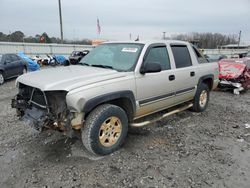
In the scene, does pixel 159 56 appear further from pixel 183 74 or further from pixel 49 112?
pixel 49 112

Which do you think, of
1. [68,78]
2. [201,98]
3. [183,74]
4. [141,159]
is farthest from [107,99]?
[201,98]

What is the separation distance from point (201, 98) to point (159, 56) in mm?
2251

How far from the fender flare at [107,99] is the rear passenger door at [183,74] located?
1.32 m

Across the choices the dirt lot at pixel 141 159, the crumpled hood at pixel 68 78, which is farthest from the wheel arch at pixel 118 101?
the dirt lot at pixel 141 159

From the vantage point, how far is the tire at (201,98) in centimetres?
586

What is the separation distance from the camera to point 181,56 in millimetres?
5172

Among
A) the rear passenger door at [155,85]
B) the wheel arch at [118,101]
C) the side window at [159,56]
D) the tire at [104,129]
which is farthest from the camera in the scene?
the side window at [159,56]

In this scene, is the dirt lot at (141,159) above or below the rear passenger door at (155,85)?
Answer: below

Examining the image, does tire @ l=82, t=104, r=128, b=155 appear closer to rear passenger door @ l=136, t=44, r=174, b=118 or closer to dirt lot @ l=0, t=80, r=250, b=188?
dirt lot @ l=0, t=80, r=250, b=188

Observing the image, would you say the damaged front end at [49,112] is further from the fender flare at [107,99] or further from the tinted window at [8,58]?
the tinted window at [8,58]

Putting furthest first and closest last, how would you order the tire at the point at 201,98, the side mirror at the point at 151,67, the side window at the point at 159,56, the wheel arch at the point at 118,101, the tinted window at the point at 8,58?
the tinted window at the point at 8,58, the tire at the point at 201,98, the side window at the point at 159,56, the side mirror at the point at 151,67, the wheel arch at the point at 118,101

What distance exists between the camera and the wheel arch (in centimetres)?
329

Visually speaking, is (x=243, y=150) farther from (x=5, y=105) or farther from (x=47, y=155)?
(x=5, y=105)

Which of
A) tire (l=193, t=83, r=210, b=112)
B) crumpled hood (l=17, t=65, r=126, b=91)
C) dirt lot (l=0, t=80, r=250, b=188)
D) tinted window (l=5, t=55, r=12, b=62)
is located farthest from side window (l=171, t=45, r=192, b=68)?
tinted window (l=5, t=55, r=12, b=62)
